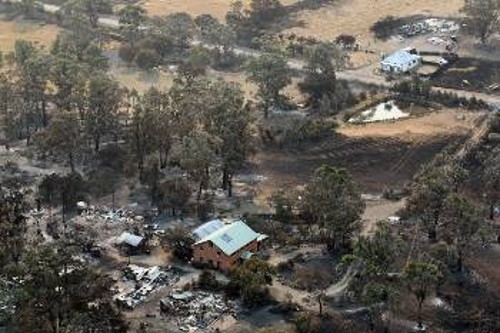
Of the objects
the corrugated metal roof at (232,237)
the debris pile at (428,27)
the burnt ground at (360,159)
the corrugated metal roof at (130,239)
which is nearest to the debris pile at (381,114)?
the burnt ground at (360,159)

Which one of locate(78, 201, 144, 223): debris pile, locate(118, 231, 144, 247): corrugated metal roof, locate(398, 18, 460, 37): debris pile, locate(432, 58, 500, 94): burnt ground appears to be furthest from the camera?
locate(398, 18, 460, 37): debris pile

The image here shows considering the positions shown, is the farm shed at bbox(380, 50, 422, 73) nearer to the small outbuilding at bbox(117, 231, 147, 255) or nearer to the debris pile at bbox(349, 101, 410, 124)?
the debris pile at bbox(349, 101, 410, 124)

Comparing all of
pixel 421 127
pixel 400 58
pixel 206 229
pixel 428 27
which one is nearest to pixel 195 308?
pixel 206 229

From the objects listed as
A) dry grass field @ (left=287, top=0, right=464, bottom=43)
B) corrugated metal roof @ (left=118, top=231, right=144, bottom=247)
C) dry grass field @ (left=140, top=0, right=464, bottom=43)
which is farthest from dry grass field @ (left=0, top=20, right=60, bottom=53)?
corrugated metal roof @ (left=118, top=231, right=144, bottom=247)

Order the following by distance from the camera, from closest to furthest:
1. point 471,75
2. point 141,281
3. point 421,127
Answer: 1. point 141,281
2. point 421,127
3. point 471,75

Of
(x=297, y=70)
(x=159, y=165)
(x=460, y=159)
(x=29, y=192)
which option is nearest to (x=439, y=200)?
(x=460, y=159)

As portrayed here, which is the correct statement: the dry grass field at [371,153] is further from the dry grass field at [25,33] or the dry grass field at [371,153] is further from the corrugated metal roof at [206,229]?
the dry grass field at [25,33]

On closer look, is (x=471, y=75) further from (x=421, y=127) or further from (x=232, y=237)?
(x=232, y=237)
